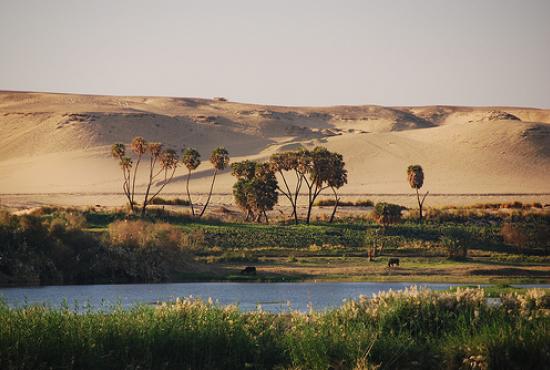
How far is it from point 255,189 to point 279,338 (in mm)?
51737

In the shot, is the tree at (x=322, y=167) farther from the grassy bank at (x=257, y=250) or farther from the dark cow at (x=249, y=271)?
the dark cow at (x=249, y=271)

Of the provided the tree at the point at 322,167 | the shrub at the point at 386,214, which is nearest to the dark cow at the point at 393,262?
the shrub at the point at 386,214

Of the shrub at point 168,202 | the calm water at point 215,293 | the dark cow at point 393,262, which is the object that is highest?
the shrub at point 168,202

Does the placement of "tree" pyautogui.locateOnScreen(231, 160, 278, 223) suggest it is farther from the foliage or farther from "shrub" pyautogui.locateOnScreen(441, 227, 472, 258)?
the foliage

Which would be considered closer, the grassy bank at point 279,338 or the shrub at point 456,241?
the grassy bank at point 279,338

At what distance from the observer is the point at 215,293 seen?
4084 centimetres

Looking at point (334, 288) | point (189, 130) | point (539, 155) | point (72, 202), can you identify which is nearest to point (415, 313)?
point (334, 288)

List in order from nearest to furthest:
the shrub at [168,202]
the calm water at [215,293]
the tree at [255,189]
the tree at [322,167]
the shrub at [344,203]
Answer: the calm water at [215,293]
the tree at [255,189]
the tree at [322,167]
the shrub at [168,202]
the shrub at [344,203]

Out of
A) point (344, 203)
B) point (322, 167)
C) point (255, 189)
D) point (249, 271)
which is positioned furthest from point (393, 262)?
point (344, 203)

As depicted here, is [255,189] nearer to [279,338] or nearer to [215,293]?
[215,293]

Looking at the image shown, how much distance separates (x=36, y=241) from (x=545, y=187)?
77.7m

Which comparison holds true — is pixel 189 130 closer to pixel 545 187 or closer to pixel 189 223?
pixel 545 187

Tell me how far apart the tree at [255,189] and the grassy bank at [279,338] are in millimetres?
50855

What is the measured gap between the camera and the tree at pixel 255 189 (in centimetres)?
7288
